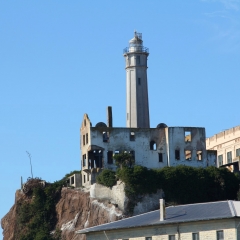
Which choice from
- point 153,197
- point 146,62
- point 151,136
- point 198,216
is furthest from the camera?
point 146,62

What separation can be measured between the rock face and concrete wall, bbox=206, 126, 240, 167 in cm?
1876

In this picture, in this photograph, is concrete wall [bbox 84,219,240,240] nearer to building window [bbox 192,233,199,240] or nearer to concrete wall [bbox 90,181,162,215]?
building window [bbox 192,233,199,240]

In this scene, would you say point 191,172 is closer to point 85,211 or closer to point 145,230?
point 85,211

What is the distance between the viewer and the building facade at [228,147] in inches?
4781

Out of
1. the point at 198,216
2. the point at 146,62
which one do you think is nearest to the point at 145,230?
the point at 198,216

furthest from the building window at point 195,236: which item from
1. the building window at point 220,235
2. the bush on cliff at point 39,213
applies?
the bush on cliff at point 39,213

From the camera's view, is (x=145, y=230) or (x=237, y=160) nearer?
(x=145, y=230)

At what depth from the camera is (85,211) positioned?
109m

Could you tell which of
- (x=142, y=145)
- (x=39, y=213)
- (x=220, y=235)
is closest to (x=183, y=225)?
(x=220, y=235)

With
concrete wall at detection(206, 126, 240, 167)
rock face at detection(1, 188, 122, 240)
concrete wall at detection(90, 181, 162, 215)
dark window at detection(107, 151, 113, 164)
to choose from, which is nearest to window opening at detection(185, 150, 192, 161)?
concrete wall at detection(206, 126, 240, 167)

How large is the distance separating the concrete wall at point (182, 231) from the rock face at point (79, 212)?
2039 cm

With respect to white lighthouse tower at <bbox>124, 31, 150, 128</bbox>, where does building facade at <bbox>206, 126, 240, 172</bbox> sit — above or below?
below

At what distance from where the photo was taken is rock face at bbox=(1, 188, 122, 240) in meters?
105

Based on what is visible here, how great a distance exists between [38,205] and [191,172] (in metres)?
17.1
